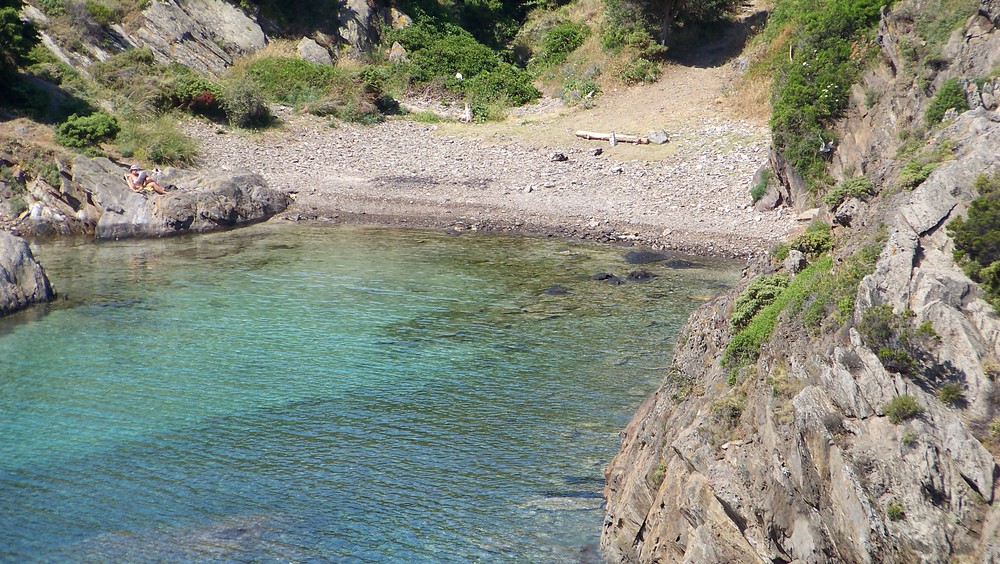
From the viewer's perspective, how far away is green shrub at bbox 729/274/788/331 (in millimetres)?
11945

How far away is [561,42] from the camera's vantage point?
4600cm

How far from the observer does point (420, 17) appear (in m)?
48.5

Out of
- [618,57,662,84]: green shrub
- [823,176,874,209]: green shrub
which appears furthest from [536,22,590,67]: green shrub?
[823,176,874,209]: green shrub

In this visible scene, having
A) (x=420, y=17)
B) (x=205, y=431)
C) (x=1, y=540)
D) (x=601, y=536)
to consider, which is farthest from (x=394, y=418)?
(x=420, y=17)

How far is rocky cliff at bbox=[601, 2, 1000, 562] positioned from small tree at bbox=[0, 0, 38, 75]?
3017 cm

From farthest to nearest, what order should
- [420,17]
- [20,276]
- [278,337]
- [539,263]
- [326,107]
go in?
[420,17] → [326,107] → [539,263] → [20,276] → [278,337]

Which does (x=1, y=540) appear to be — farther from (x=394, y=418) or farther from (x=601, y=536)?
(x=601, y=536)

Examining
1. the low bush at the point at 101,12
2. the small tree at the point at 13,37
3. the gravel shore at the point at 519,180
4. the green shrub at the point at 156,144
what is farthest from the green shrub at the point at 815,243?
the low bush at the point at 101,12

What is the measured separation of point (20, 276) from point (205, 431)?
10.6 m

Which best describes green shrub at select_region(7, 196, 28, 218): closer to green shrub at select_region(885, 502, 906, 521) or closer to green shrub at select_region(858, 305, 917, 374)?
green shrub at select_region(858, 305, 917, 374)

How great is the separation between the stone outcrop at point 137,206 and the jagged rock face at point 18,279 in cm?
664

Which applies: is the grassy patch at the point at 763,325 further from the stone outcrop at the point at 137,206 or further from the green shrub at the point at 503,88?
the green shrub at the point at 503,88

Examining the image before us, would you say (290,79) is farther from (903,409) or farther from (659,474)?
(903,409)

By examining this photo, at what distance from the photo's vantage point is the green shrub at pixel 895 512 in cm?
766
